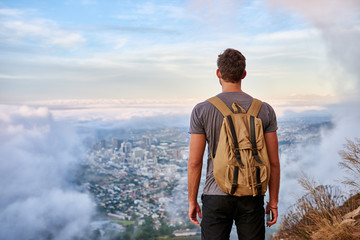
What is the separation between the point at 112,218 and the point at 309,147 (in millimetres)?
12307

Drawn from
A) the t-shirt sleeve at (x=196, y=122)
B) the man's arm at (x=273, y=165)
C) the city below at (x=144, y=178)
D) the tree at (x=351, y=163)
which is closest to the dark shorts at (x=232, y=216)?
the man's arm at (x=273, y=165)

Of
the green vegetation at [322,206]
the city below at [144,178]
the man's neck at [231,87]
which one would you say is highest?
the man's neck at [231,87]

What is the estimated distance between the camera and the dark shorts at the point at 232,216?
2.09 metres

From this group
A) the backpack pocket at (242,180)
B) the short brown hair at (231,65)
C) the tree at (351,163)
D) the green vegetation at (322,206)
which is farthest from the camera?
the tree at (351,163)

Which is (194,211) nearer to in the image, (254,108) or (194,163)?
(194,163)

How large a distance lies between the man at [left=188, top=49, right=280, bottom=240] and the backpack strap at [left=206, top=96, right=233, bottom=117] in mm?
21

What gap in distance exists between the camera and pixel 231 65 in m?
2.13

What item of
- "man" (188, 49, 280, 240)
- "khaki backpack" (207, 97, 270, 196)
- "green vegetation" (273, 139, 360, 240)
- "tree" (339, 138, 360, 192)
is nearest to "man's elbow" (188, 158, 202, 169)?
"man" (188, 49, 280, 240)

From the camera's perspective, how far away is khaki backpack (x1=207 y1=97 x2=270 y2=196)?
2041 millimetres

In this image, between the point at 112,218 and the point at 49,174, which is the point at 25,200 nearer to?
the point at 49,174

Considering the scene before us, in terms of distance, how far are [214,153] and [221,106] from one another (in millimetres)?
279

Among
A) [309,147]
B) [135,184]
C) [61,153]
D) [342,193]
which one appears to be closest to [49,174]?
[61,153]

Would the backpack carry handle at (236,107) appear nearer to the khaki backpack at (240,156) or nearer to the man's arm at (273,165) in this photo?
the khaki backpack at (240,156)

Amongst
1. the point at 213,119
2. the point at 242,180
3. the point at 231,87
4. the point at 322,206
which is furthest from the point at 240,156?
the point at 322,206
